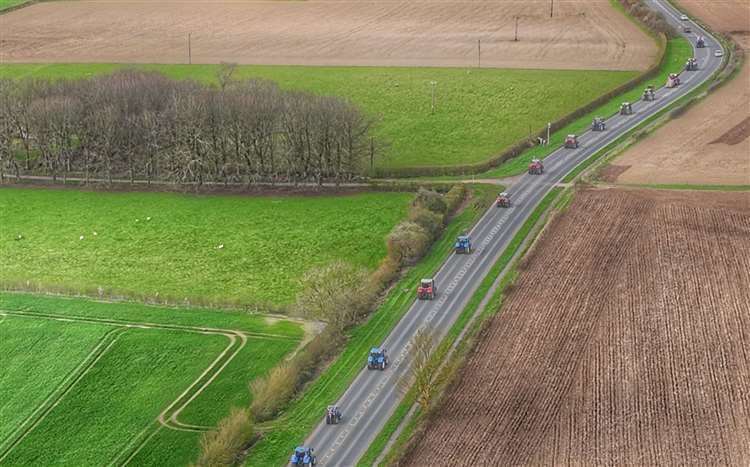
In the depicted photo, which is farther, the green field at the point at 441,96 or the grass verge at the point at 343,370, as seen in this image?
the green field at the point at 441,96

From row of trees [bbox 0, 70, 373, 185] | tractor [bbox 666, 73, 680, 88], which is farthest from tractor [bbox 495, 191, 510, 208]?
tractor [bbox 666, 73, 680, 88]

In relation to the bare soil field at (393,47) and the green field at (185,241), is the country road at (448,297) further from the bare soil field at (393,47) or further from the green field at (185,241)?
the bare soil field at (393,47)

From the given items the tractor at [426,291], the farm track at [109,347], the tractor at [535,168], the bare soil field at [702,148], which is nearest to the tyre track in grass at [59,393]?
the farm track at [109,347]

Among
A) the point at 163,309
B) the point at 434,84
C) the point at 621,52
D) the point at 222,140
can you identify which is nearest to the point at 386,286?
the point at 163,309

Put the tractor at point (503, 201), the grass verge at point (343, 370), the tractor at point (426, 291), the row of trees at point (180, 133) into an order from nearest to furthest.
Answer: the grass verge at point (343, 370) → the tractor at point (426, 291) → the tractor at point (503, 201) → the row of trees at point (180, 133)

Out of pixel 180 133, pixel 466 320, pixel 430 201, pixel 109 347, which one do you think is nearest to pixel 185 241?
pixel 180 133
